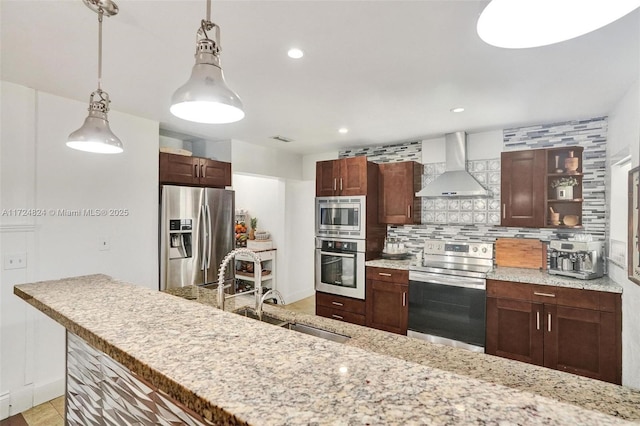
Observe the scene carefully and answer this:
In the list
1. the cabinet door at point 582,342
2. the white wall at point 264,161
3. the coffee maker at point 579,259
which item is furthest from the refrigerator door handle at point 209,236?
the coffee maker at point 579,259

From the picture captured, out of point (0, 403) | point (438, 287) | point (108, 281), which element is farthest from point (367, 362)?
point (0, 403)

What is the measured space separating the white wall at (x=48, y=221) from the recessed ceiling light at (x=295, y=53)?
6.44 feet

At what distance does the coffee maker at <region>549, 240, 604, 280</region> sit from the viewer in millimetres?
2734

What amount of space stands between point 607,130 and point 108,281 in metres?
4.18

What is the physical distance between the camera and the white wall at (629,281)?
7.00 feet

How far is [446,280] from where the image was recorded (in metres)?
3.22

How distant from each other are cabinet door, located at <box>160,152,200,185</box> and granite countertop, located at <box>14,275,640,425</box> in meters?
2.33

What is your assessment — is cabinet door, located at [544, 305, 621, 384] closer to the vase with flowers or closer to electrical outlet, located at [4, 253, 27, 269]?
the vase with flowers

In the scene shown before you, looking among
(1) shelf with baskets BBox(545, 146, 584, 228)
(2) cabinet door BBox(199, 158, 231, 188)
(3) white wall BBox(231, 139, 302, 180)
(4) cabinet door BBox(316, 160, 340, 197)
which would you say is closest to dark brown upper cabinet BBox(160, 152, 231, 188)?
(2) cabinet door BBox(199, 158, 231, 188)

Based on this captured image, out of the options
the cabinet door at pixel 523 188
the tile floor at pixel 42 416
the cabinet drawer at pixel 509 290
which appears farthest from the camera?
the cabinet door at pixel 523 188

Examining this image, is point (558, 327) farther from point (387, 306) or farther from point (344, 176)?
point (344, 176)

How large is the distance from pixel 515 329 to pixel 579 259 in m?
0.82

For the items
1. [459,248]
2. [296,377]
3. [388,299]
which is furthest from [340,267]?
[296,377]

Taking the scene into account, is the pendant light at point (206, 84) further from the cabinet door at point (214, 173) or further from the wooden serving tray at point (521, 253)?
the wooden serving tray at point (521, 253)
